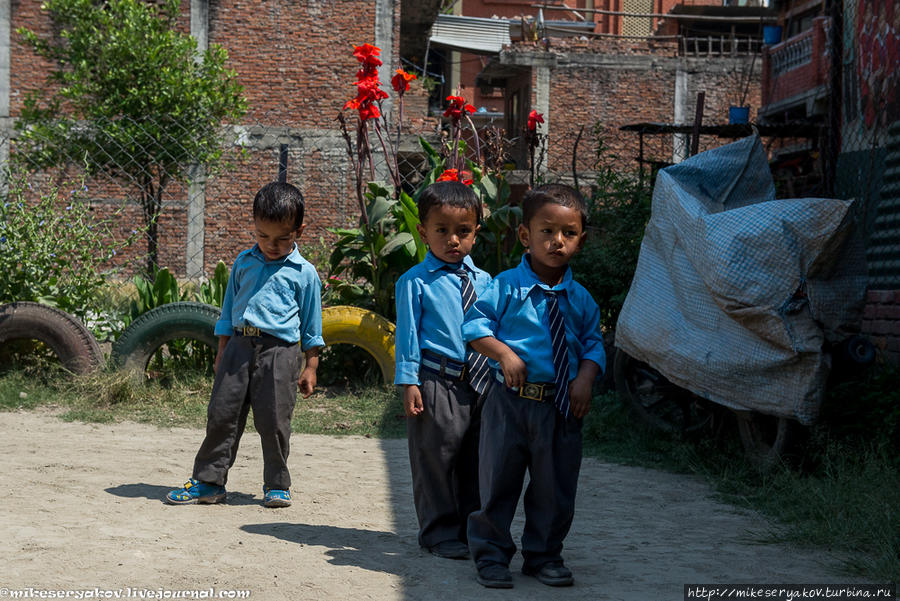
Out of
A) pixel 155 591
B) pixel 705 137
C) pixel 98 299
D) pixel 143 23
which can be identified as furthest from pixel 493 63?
pixel 155 591

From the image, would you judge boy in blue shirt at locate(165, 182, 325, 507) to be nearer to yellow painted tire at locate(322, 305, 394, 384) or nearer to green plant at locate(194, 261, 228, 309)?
yellow painted tire at locate(322, 305, 394, 384)

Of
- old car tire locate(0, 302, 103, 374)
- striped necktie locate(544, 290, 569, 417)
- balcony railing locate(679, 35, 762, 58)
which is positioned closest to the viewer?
striped necktie locate(544, 290, 569, 417)

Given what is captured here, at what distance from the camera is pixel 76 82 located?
1697cm

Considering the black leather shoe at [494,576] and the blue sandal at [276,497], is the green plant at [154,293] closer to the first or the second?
the blue sandal at [276,497]

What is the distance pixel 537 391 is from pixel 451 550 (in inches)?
28.7

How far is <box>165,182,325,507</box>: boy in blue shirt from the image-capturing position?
409cm

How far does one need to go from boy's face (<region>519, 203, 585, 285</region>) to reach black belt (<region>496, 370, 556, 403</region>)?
0.40 m

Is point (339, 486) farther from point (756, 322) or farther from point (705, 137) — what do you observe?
point (705, 137)

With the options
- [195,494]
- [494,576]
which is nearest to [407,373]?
[494,576]

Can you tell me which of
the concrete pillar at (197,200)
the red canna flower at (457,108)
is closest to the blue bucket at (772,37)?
the concrete pillar at (197,200)

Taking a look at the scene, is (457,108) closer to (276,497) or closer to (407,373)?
(276,497)

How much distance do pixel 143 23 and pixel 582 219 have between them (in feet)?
50.4

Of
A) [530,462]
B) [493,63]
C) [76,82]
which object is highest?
[493,63]

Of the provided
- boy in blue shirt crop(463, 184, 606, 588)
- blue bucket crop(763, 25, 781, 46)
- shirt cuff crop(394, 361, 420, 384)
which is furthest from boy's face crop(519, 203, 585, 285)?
blue bucket crop(763, 25, 781, 46)
